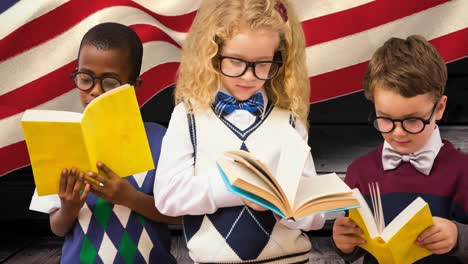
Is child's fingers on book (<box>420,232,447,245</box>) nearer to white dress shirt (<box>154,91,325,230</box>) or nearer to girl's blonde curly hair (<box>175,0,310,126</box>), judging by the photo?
white dress shirt (<box>154,91,325,230</box>)

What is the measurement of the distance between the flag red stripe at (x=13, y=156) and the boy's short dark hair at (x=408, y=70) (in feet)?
4.62

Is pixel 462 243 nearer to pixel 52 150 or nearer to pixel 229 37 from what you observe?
pixel 229 37

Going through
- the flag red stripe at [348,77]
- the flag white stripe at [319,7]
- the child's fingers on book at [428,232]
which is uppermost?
the flag white stripe at [319,7]

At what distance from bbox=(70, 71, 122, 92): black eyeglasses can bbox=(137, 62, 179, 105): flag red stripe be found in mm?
664

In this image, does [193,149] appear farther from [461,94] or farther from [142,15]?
[461,94]

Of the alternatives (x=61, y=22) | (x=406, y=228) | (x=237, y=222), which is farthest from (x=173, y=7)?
(x=406, y=228)

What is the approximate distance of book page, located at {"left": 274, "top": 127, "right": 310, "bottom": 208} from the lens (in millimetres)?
1441

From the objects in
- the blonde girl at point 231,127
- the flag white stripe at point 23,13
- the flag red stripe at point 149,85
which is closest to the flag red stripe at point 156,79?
the flag red stripe at point 149,85

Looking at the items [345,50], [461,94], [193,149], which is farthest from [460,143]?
[193,149]

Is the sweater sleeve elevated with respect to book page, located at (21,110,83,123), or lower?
lower

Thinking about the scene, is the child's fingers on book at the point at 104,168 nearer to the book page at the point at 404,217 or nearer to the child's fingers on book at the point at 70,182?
the child's fingers on book at the point at 70,182

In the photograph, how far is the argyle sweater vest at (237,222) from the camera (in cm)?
165

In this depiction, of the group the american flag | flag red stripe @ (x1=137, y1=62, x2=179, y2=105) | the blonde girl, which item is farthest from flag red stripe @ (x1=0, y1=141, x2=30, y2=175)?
the blonde girl

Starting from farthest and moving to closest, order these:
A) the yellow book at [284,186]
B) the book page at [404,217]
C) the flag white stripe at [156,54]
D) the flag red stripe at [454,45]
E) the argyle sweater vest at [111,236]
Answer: the flag white stripe at [156,54] < the flag red stripe at [454,45] < the argyle sweater vest at [111,236] < the book page at [404,217] < the yellow book at [284,186]
